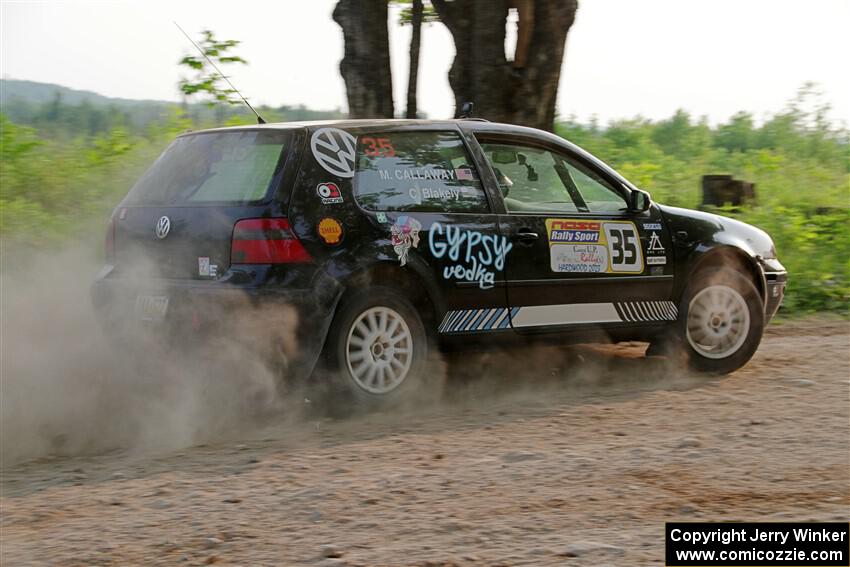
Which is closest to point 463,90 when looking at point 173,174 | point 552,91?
point 552,91

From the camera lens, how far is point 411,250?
22.5ft

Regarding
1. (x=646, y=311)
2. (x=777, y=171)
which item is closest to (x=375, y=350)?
(x=646, y=311)

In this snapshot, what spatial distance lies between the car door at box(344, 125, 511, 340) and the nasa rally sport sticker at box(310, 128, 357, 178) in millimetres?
62

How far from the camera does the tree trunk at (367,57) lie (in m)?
11.2

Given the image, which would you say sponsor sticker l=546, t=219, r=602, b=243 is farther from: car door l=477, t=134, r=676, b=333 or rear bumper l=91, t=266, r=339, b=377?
rear bumper l=91, t=266, r=339, b=377

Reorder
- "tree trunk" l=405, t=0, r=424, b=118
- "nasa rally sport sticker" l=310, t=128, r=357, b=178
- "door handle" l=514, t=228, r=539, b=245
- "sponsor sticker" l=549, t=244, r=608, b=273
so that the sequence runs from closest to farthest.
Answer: "nasa rally sport sticker" l=310, t=128, r=357, b=178 → "door handle" l=514, t=228, r=539, b=245 → "sponsor sticker" l=549, t=244, r=608, b=273 → "tree trunk" l=405, t=0, r=424, b=118

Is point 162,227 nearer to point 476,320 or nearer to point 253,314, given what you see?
point 253,314

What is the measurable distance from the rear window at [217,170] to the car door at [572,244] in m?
1.58

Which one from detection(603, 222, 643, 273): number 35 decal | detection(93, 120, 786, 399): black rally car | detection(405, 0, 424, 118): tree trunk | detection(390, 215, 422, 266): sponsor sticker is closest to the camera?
detection(93, 120, 786, 399): black rally car

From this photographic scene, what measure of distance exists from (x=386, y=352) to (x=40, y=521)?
2.49 meters

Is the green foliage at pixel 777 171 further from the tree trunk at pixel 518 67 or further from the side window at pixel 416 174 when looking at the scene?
the side window at pixel 416 174

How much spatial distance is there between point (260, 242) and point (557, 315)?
2.19m

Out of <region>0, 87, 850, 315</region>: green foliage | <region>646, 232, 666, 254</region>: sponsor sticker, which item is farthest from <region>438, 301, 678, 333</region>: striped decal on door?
<region>0, 87, 850, 315</region>: green foliage

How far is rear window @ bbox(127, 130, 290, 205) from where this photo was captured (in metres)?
6.55
